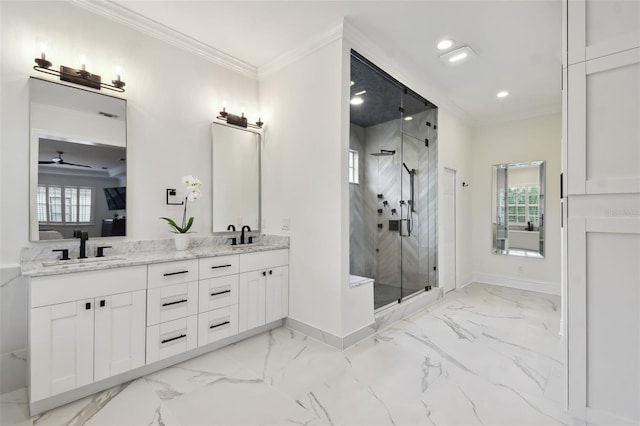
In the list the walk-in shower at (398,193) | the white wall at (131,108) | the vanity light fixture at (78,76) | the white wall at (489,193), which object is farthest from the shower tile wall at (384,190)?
the vanity light fixture at (78,76)

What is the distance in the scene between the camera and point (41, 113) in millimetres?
2182

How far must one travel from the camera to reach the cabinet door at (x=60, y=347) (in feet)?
5.71

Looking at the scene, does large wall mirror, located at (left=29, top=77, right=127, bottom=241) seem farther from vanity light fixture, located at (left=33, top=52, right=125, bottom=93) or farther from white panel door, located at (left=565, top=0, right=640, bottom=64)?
white panel door, located at (left=565, top=0, right=640, bottom=64)

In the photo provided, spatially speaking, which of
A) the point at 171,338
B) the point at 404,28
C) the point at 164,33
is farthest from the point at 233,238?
the point at 404,28

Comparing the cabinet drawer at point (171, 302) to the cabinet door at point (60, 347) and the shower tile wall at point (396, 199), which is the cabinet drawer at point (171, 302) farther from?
the shower tile wall at point (396, 199)

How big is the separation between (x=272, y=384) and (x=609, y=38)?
3034mm

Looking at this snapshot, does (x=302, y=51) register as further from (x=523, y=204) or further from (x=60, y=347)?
(x=523, y=204)

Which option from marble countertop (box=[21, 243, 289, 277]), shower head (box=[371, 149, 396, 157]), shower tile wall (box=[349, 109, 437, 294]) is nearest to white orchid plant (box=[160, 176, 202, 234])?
marble countertop (box=[21, 243, 289, 277])

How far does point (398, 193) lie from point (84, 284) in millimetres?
3712

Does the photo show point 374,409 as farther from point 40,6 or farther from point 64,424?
point 40,6

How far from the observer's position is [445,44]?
300 cm

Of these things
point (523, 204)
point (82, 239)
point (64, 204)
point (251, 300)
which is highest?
point (523, 204)

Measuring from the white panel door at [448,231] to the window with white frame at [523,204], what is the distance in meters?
1.11

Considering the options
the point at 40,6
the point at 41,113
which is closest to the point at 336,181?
the point at 41,113
